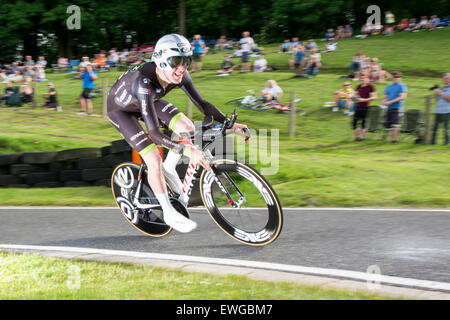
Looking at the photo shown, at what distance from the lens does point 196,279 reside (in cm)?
462

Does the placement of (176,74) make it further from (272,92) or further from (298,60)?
(298,60)

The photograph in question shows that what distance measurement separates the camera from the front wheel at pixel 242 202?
17.0 ft

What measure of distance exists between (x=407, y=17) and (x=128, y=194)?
126 ft

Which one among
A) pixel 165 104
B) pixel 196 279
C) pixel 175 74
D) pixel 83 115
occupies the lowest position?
pixel 83 115

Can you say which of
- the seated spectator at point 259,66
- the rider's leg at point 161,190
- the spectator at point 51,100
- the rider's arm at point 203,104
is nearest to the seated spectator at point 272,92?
the seated spectator at point 259,66

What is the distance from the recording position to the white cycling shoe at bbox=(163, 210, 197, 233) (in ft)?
18.7

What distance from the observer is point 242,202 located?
5.40 m

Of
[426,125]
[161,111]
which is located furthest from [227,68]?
[161,111]

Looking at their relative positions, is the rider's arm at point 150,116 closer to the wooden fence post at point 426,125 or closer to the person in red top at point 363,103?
the person in red top at point 363,103

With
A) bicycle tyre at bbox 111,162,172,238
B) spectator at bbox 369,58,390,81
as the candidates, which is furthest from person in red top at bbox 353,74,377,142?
bicycle tyre at bbox 111,162,172,238

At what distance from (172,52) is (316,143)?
9908 millimetres
